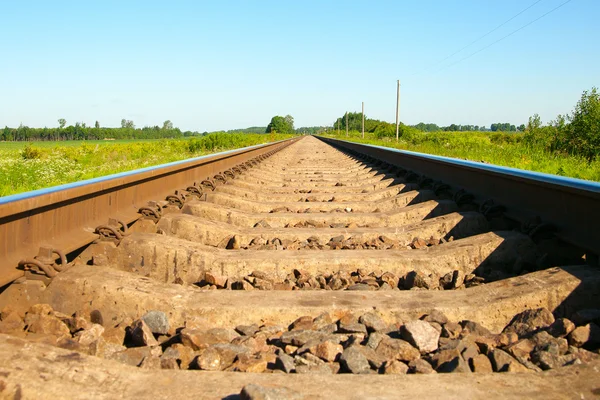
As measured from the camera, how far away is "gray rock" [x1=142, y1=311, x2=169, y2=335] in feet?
7.61

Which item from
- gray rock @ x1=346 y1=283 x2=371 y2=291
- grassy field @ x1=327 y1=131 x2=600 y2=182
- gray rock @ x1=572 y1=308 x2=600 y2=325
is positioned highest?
grassy field @ x1=327 y1=131 x2=600 y2=182

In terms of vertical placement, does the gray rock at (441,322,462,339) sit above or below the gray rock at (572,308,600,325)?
below

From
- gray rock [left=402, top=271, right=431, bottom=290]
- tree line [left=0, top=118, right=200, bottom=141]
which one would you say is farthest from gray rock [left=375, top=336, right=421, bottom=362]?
tree line [left=0, top=118, right=200, bottom=141]

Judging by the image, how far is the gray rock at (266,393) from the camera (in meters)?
1.47

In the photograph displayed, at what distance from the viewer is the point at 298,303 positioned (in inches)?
99.8

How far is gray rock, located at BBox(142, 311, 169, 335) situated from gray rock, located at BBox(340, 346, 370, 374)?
2.59ft

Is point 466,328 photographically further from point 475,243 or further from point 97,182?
point 97,182

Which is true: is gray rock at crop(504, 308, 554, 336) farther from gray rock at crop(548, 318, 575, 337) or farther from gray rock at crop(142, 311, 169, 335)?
gray rock at crop(142, 311, 169, 335)

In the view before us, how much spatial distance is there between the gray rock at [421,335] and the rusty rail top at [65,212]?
171 centimetres

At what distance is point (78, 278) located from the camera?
8.39 ft

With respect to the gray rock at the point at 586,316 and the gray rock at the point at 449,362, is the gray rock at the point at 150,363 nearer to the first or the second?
the gray rock at the point at 449,362

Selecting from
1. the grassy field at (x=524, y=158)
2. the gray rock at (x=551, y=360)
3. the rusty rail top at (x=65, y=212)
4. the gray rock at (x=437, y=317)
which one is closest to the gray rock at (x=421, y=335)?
the gray rock at (x=437, y=317)

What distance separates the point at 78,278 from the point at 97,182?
1174 millimetres

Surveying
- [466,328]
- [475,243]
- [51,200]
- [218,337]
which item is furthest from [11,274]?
[475,243]
